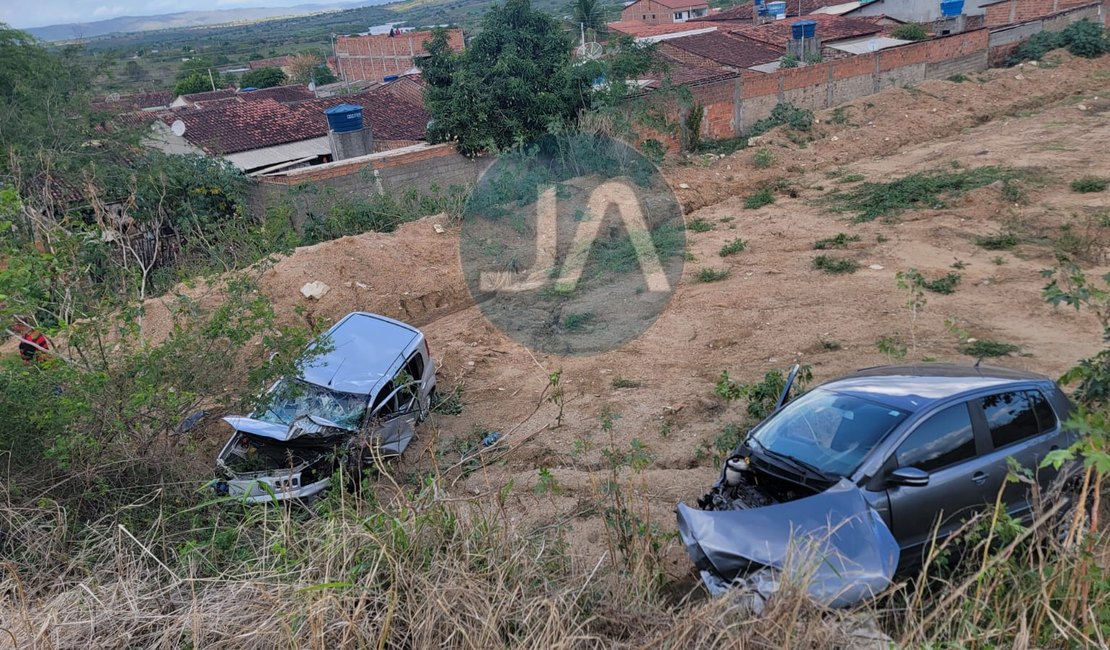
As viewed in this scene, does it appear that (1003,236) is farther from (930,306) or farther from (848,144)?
(848,144)

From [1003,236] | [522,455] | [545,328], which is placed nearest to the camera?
[522,455]

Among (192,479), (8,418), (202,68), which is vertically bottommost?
(192,479)

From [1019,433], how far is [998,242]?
9168 mm

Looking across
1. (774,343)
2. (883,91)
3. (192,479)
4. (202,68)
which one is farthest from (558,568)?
(202,68)

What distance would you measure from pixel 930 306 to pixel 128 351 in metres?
10.1

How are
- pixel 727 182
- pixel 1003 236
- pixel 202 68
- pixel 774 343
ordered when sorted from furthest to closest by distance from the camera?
pixel 202 68, pixel 727 182, pixel 1003 236, pixel 774 343

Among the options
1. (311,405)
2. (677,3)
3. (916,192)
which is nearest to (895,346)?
(311,405)

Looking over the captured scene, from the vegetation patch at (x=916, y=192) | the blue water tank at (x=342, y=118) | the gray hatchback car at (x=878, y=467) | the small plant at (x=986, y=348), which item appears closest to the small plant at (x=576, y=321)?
the small plant at (x=986, y=348)

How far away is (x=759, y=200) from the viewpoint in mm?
17672

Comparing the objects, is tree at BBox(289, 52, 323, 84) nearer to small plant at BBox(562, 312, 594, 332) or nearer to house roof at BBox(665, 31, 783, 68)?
house roof at BBox(665, 31, 783, 68)

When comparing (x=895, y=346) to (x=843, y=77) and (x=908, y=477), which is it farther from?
(x=843, y=77)

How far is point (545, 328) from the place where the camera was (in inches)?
476

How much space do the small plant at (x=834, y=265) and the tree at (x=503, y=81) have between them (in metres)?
7.84

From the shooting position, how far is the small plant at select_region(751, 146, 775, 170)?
20.0 m
